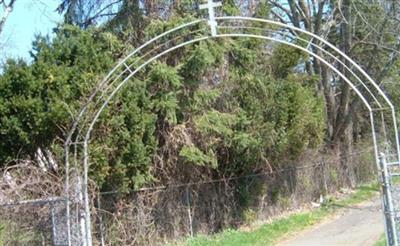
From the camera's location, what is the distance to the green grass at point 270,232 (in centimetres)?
1596

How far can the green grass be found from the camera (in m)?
16.0

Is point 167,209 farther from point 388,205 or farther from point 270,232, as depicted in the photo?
point 388,205

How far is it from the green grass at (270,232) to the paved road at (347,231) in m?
0.40

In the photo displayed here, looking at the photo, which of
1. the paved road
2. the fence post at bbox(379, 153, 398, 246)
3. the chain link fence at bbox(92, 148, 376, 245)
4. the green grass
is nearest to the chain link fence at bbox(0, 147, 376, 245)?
the chain link fence at bbox(92, 148, 376, 245)

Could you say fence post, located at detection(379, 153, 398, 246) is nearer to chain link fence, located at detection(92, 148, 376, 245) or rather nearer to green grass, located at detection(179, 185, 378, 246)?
green grass, located at detection(179, 185, 378, 246)

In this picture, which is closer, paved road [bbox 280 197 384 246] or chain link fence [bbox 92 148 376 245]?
chain link fence [bbox 92 148 376 245]

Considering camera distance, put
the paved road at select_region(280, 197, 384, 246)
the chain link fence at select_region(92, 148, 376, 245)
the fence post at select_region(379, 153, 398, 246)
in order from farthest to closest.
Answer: the paved road at select_region(280, 197, 384, 246)
the chain link fence at select_region(92, 148, 376, 245)
the fence post at select_region(379, 153, 398, 246)

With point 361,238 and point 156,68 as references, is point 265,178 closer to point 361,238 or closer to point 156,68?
point 361,238

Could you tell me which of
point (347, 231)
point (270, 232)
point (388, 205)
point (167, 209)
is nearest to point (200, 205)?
point (167, 209)

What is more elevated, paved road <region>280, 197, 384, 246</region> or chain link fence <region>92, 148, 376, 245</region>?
chain link fence <region>92, 148, 376, 245</region>

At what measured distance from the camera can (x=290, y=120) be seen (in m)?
19.3

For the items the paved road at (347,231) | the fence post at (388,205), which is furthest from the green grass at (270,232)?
the fence post at (388,205)

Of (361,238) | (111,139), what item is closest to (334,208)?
(361,238)

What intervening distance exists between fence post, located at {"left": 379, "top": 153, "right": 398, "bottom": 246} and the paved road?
4.48m
